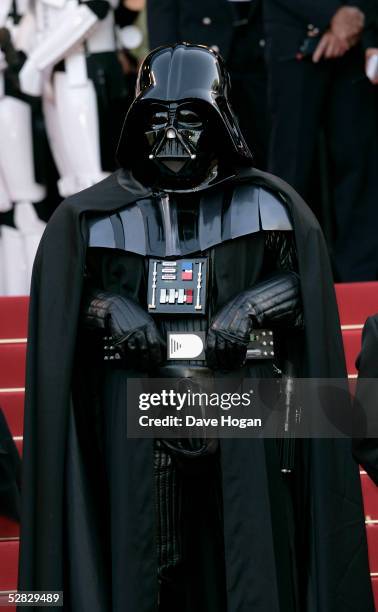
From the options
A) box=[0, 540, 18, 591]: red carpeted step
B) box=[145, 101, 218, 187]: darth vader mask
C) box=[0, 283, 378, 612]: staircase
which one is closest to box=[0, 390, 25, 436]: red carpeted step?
box=[0, 283, 378, 612]: staircase

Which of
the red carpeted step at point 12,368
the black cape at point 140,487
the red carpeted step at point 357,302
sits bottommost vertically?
the black cape at point 140,487

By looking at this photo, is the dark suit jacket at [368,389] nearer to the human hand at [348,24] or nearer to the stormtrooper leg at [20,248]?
the human hand at [348,24]

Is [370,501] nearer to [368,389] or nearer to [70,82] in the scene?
[368,389]

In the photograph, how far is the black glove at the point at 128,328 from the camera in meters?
4.34

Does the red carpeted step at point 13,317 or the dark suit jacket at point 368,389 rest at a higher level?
the red carpeted step at point 13,317

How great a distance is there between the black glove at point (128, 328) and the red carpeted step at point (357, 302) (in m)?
2.12

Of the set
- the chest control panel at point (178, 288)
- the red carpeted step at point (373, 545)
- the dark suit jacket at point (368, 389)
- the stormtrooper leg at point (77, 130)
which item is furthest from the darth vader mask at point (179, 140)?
the stormtrooper leg at point (77, 130)

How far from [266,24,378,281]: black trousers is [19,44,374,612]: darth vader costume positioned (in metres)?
2.49

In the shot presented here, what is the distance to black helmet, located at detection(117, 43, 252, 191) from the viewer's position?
14.8 ft

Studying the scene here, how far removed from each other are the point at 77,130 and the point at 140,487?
3.18m

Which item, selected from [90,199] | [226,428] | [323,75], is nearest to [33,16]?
[323,75]

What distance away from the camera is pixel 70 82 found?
7.29m

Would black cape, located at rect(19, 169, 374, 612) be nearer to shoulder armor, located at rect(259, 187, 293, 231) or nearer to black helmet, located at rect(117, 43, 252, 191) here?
shoulder armor, located at rect(259, 187, 293, 231)

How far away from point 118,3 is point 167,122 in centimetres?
338
